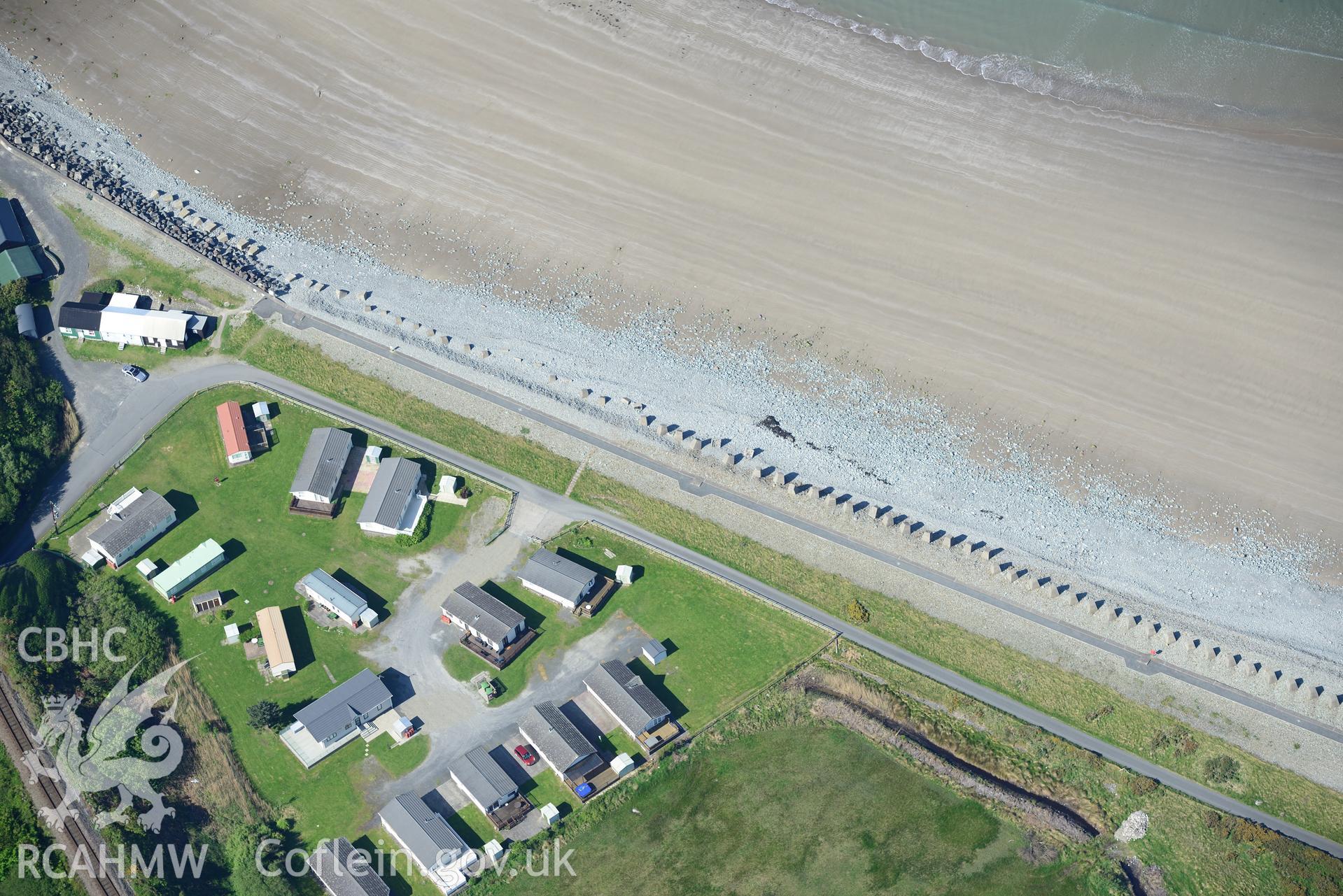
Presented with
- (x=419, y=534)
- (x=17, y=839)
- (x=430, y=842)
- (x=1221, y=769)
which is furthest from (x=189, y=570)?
(x=1221, y=769)

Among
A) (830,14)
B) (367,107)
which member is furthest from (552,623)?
(830,14)

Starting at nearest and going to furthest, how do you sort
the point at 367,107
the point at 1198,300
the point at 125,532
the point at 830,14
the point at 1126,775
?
the point at 1126,775, the point at 125,532, the point at 1198,300, the point at 367,107, the point at 830,14

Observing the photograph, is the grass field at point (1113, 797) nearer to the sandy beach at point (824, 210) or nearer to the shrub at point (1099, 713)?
the shrub at point (1099, 713)

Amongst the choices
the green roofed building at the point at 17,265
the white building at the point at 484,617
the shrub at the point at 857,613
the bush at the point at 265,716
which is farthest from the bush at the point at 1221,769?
the green roofed building at the point at 17,265

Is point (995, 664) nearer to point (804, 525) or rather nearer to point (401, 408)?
point (804, 525)

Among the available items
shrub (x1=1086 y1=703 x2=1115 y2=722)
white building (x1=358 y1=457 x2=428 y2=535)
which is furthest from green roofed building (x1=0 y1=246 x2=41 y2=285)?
shrub (x1=1086 y1=703 x2=1115 y2=722)

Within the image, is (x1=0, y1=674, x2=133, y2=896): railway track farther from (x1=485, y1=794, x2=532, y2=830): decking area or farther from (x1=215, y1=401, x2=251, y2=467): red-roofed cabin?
(x1=215, y1=401, x2=251, y2=467): red-roofed cabin

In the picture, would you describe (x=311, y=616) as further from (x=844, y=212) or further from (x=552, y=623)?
(x=844, y=212)
